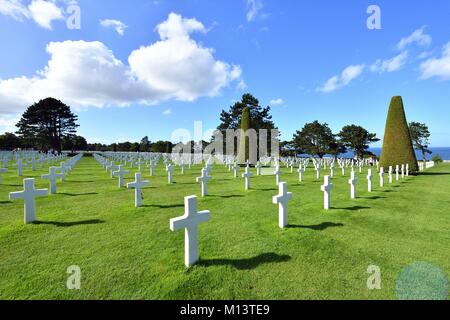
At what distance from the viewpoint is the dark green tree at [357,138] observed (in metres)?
39.7

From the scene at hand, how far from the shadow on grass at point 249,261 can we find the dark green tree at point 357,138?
41.6 meters

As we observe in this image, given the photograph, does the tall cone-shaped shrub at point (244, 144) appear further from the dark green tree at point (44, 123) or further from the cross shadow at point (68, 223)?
the dark green tree at point (44, 123)

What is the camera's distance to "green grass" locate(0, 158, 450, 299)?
9.73ft

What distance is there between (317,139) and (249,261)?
4061 cm

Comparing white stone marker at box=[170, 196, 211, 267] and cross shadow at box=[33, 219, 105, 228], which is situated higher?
white stone marker at box=[170, 196, 211, 267]

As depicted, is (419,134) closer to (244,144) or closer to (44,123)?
(244,144)

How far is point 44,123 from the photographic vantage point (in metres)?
49.6

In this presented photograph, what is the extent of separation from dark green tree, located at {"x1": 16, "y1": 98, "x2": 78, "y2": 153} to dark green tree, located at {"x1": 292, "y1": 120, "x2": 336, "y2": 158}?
4803cm

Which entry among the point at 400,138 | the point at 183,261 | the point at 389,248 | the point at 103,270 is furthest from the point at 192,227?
the point at 400,138

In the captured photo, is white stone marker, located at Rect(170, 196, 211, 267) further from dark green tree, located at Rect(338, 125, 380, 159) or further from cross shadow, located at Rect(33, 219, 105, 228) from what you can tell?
dark green tree, located at Rect(338, 125, 380, 159)

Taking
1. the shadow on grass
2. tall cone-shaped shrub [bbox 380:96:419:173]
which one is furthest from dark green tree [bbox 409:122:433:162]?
the shadow on grass

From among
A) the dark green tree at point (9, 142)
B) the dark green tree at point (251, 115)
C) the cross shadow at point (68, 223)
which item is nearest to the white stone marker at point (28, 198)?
the cross shadow at point (68, 223)

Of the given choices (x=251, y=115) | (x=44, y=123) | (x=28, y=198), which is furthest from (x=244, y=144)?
(x=44, y=123)
